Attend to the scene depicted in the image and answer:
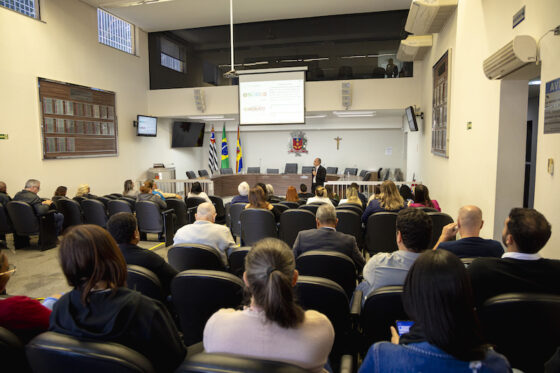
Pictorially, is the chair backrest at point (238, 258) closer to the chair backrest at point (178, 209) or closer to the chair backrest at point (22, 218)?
the chair backrest at point (178, 209)

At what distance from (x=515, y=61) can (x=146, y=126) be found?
33.7ft

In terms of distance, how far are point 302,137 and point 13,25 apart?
950 centimetres

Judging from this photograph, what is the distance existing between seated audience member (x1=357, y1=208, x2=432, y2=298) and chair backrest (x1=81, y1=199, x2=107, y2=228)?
525 centimetres

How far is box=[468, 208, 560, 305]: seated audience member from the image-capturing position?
1823 millimetres

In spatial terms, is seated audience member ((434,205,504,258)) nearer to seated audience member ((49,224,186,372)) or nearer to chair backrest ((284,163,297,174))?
seated audience member ((49,224,186,372))

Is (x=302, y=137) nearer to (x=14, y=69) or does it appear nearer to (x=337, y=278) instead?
(x=14, y=69)

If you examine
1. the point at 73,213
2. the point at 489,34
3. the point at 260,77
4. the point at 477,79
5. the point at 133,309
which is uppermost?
the point at 260,77

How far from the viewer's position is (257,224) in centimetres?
468

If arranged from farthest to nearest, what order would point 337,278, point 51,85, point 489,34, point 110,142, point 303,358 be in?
point 110,142 < point 51,85 < point 489,34 < point 337,278 < point 303,358

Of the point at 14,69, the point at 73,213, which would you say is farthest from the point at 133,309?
the point at 14,69

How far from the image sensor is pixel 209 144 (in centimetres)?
1524

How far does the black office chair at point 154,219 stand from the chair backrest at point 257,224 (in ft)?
6.56

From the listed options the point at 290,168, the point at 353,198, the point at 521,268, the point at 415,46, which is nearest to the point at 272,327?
the point at 521,268

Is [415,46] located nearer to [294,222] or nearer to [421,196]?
[421,196]
